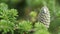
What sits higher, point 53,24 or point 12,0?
point 12,0

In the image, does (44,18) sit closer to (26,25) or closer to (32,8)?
(26,25)

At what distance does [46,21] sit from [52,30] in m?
0.13

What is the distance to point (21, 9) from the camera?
1.44 metres

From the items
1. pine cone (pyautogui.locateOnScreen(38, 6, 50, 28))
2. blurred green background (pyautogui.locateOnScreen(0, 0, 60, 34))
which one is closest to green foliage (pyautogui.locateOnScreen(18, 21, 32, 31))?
pine cone (pyautogui.locateOnScreen(38, 6, 50, 28))

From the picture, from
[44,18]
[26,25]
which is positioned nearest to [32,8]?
[44,18]

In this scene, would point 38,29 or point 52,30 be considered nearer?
point 38,29

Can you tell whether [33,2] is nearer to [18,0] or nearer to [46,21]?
[18,0]

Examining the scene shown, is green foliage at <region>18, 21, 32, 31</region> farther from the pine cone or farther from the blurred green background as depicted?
the blurred green background

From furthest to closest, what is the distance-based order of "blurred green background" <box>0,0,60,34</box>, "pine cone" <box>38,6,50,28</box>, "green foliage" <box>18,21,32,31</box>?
"blurred green background" <box>0,0,60,34</box>, "pine cone" <box>38,6,50,28</box>, "green foliage" <box>18,21,32,31</box>

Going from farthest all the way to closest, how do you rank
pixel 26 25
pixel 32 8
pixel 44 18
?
pixel 32 8
pixel 44 18
pixel 26 25

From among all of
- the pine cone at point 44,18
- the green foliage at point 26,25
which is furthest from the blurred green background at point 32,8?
the green foliage at point 26,25

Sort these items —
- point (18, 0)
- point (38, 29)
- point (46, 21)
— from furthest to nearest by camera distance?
point (18, 0) < point (46, 21) < point (38, 29)

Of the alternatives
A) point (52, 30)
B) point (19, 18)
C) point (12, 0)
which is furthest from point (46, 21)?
point (12, 0)

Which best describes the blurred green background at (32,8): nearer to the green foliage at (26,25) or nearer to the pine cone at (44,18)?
the pine cone at (44,18)
